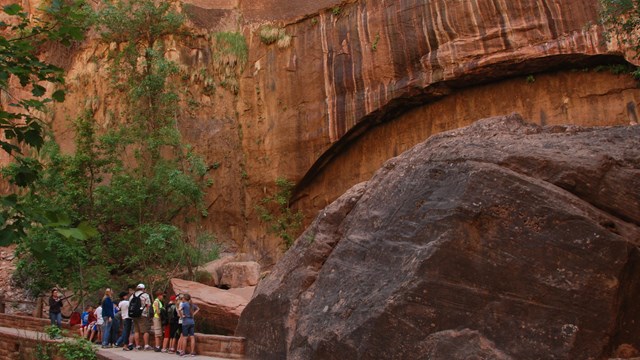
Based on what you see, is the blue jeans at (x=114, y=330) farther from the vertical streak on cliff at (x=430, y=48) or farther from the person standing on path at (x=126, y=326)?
the vertical streak on cliff at (x=430, y=48)

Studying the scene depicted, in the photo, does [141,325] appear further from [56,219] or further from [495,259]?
[56,219]

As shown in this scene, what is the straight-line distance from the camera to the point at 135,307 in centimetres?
1273

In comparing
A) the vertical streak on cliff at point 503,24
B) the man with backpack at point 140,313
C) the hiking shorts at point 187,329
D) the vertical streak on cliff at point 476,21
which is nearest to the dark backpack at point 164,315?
the man with backpack at point 140,313

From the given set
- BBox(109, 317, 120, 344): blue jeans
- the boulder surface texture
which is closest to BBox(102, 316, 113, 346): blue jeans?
BBox(109, 317, 120, 344): blue jeans

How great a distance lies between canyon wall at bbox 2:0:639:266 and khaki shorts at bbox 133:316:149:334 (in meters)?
11.4

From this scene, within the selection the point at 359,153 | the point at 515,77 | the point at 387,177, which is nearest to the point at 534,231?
the point at 387,177

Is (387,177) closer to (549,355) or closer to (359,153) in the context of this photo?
(549,355)

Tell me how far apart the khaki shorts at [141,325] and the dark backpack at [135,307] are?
30 centimetres

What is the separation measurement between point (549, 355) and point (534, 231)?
1396 mm

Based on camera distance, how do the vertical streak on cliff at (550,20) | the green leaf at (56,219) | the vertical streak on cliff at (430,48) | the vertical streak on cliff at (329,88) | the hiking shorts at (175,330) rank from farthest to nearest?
1. the vertical streak on cliff at (329,88)
2. the vertical streak on cliff at (430,48)
3. the vertical streak on cliff at (550,20)
4. the hiking shorts at (175,330)
5. the green leaf at (56,219)

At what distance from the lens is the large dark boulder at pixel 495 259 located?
764cm

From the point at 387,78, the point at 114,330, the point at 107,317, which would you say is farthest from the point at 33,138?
the point at 387,78

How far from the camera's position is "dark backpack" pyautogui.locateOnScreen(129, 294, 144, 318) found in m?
12.7

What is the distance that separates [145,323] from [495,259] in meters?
7.71
